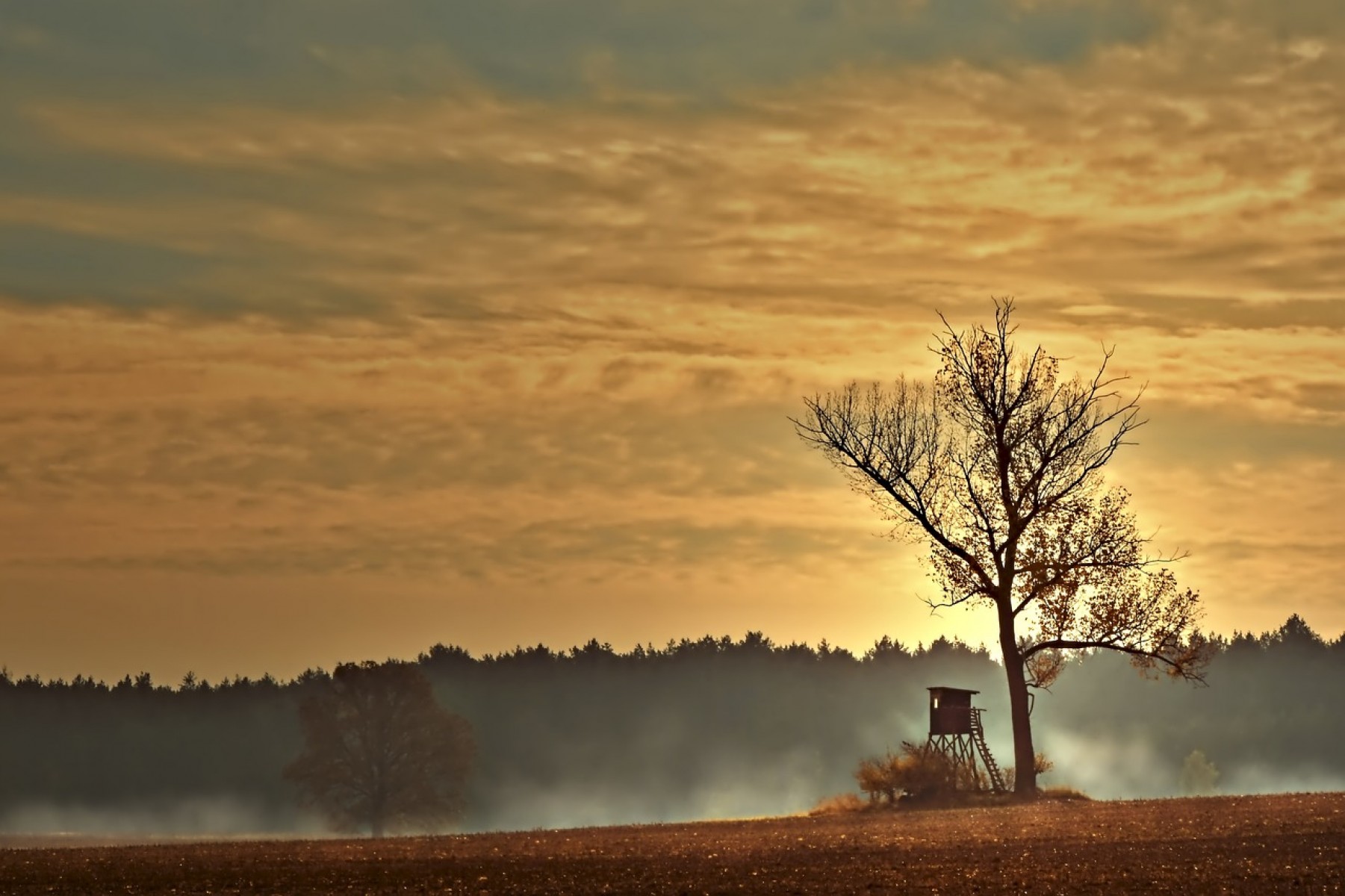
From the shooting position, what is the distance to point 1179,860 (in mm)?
30906

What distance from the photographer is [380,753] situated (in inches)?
4126

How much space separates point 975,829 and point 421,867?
14.0m

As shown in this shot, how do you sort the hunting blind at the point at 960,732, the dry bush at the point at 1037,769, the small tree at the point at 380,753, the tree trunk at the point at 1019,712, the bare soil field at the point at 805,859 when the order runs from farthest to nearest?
the small tree at the point at 380,753
the hunting blind at the point at 960,732
the dry bush at the point at 1037,769
the tree trunk at the point at 1019,712
the bare soil field at the point at 805,859

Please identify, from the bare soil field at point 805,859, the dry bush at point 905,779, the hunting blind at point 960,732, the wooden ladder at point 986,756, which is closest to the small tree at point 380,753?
the hunting blind at point 960,732

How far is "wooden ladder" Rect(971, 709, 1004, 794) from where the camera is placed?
57281mm

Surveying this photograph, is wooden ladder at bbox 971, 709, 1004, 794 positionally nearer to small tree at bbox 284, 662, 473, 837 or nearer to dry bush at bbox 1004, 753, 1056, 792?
dry bush at bbox 1004, 753, 1056, 792

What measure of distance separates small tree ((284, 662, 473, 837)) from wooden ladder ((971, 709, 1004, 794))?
1973 inches

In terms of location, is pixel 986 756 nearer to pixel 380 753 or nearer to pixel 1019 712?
pixel 1019 712

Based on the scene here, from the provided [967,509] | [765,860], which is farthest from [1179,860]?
[967,509]

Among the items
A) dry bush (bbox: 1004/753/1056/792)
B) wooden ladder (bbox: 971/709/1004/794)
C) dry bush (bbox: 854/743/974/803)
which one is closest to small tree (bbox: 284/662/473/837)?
wooden ladder (bbox: 971/709/1004/794)

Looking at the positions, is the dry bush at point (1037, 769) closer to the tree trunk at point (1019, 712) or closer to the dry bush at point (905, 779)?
the tree trunk at point (1019, 712)

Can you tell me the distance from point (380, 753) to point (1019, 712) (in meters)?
57.6

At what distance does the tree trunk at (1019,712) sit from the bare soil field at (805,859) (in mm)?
9180

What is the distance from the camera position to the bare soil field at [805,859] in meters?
28.2
